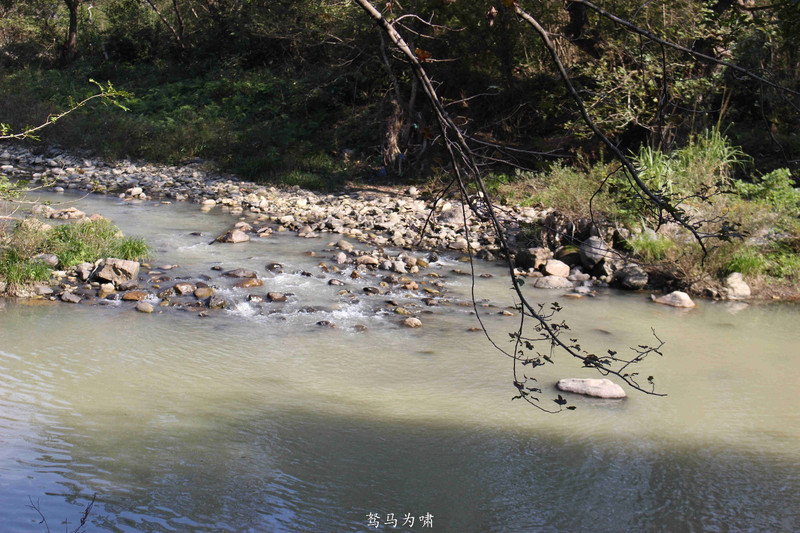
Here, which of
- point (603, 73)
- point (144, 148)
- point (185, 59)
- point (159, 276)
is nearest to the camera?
point (159, 276)

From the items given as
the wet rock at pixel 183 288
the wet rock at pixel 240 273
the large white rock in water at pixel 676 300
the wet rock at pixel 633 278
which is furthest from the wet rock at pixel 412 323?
the wet rock at pixel 633 278

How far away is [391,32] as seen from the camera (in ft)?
6.68

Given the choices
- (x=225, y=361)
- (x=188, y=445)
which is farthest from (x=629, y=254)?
(x=188, y=445)

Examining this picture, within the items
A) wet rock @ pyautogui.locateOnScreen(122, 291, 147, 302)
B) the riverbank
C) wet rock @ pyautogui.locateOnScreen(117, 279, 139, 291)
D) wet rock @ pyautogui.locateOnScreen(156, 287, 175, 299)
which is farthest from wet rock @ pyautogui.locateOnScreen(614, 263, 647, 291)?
wet rock @ pyautogui.locateOnScreen(117, 279, 139, 291)

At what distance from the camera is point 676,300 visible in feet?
26.3

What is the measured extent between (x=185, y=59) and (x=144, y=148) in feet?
25.7

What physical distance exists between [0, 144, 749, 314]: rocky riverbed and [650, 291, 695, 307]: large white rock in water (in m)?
0.59

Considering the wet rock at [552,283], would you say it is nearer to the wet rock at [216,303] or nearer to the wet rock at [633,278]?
the wet rock at [633,278]

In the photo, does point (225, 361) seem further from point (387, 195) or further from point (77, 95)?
point (77, 95)

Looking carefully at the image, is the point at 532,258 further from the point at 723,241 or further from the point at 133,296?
the point at 133,296

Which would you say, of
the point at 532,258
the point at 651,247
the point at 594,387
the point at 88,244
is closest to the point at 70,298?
the point at 88,244

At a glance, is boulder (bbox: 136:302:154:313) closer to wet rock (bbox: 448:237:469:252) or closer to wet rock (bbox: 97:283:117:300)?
wet rock (bbox: 97:283:117:300)

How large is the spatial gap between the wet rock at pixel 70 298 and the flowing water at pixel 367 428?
177 millimetres

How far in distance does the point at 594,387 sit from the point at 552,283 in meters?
3.53
